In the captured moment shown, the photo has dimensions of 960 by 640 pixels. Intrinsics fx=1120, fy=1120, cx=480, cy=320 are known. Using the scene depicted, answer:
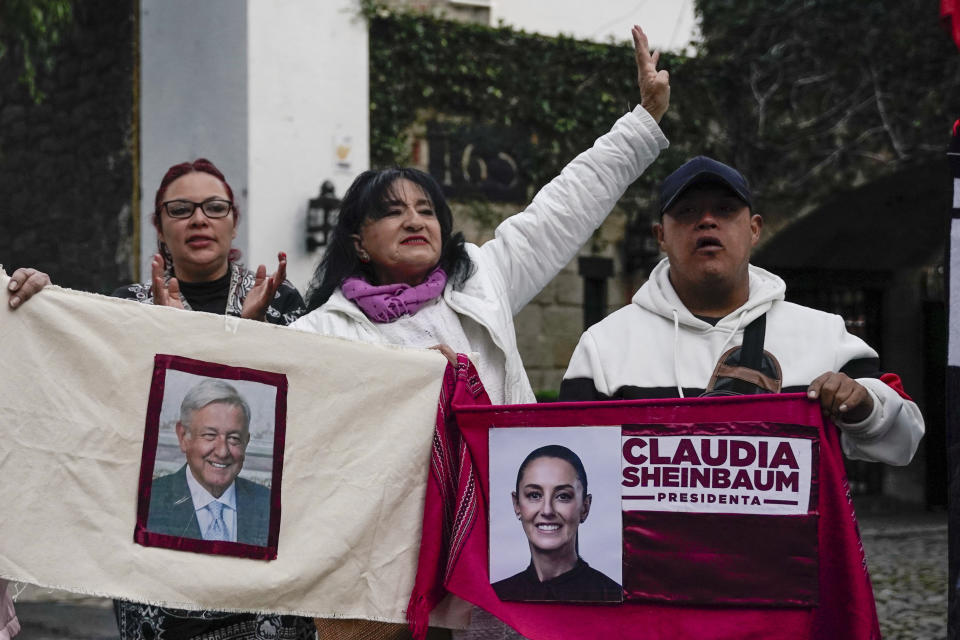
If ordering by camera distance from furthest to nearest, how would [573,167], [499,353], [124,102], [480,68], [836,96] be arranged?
[836,96] → [480,68] → [124,102] → [573,167] → [499,353]

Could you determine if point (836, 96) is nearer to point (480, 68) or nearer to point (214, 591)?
point (480, 68)

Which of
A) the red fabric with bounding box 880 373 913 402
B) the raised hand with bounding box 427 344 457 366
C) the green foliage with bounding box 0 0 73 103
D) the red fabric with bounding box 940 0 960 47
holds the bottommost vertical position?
the red fabric with bounding box 880 373 913 402

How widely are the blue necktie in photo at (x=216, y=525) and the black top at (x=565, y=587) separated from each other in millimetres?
642

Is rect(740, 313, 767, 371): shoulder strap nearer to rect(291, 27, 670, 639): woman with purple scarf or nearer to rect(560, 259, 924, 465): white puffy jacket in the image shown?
rect(560, 259, 924, 465): white puffy jacket

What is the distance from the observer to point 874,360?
249 cm

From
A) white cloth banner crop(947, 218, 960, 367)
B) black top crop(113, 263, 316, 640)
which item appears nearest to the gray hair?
black top crop(113, 263, 316, 640)

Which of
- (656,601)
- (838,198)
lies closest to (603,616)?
(656,601)

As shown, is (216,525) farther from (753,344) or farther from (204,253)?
(753,344)

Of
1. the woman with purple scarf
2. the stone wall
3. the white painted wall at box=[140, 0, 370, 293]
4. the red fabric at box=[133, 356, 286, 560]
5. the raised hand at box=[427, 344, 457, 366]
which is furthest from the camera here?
the stone wall

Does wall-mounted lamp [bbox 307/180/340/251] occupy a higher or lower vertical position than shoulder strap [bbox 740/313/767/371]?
higher

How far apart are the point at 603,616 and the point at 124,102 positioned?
22.5 feet

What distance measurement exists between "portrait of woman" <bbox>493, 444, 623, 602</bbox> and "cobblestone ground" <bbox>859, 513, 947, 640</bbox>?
374 cm

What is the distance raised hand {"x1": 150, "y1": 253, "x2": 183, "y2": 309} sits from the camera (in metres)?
2.81

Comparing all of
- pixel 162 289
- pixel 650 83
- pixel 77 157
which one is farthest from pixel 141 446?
pixel 77 157
